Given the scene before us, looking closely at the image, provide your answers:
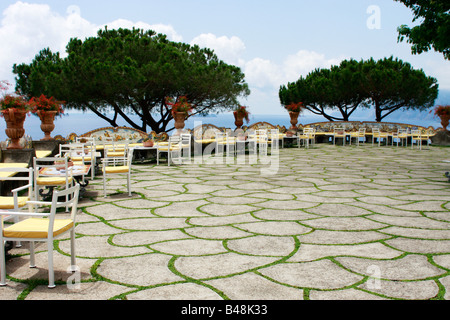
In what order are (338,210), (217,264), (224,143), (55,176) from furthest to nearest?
(224,143), (55,176), (338,210), (217,264)

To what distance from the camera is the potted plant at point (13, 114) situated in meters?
7.04

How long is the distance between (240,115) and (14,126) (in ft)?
31.1

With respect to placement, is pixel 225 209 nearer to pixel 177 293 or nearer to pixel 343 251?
pixel 343 251

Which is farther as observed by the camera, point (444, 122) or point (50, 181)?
point (444, 122)

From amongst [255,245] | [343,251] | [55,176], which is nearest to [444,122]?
[343,251]

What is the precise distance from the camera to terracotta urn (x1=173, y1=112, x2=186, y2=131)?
1278 centimetres

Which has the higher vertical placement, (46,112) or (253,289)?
(46,112)

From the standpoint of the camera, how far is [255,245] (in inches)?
159

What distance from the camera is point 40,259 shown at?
364 centimetres

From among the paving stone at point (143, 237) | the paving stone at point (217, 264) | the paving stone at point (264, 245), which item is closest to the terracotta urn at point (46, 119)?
the paving stone at point (143, 237)

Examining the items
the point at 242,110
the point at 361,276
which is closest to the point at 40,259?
the point at 361,276

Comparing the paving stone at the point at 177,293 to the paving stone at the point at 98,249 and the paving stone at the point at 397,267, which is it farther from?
the paving stone at the point at 397,267

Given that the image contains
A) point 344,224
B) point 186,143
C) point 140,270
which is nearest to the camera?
point 140,270
